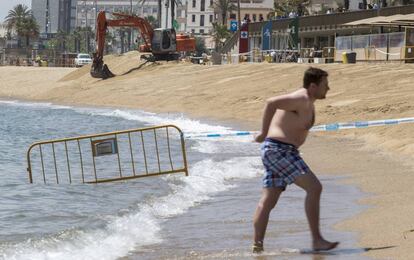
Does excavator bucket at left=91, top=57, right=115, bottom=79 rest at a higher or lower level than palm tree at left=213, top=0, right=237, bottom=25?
lower

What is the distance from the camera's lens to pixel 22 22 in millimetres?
140875

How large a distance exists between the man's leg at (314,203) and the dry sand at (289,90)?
0.41m

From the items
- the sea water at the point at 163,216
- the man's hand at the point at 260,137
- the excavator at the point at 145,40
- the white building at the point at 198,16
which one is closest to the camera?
the man's hand at the point at 260,137

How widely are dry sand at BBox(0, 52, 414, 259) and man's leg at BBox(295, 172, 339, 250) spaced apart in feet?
1.34

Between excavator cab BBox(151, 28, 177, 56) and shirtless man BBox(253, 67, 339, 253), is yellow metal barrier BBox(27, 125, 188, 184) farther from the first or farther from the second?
excavator cab BBox(151, 28, 177, 56)

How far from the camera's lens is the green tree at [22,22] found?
141375mm

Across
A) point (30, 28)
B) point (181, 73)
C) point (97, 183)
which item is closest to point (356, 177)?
point (97, 183)

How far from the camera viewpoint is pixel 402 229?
8.55 m

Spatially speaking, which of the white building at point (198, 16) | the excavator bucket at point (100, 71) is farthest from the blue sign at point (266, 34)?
the white building at point (198, 16)

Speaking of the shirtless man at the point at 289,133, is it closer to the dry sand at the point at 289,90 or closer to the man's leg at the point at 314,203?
the man's leg at the point at 314,203

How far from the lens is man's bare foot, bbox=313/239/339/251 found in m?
8.05

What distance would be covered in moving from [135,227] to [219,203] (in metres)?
1.95

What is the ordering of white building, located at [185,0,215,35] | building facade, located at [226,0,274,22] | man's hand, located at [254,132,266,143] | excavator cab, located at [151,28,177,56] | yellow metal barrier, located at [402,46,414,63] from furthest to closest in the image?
white building, located at [185,0,215,35]
building facade, located at [226,0,274,22]
excavator cab, located at [151,28,177,56]
yellow metal barrier, located at [402,46,414,63]
man's hand, located at [254,132,266,143]

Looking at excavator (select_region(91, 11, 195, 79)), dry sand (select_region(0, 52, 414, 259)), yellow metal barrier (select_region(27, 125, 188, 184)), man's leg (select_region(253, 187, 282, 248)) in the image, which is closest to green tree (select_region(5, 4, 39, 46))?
dry sand (select_region(0, 52, 414, 259))
